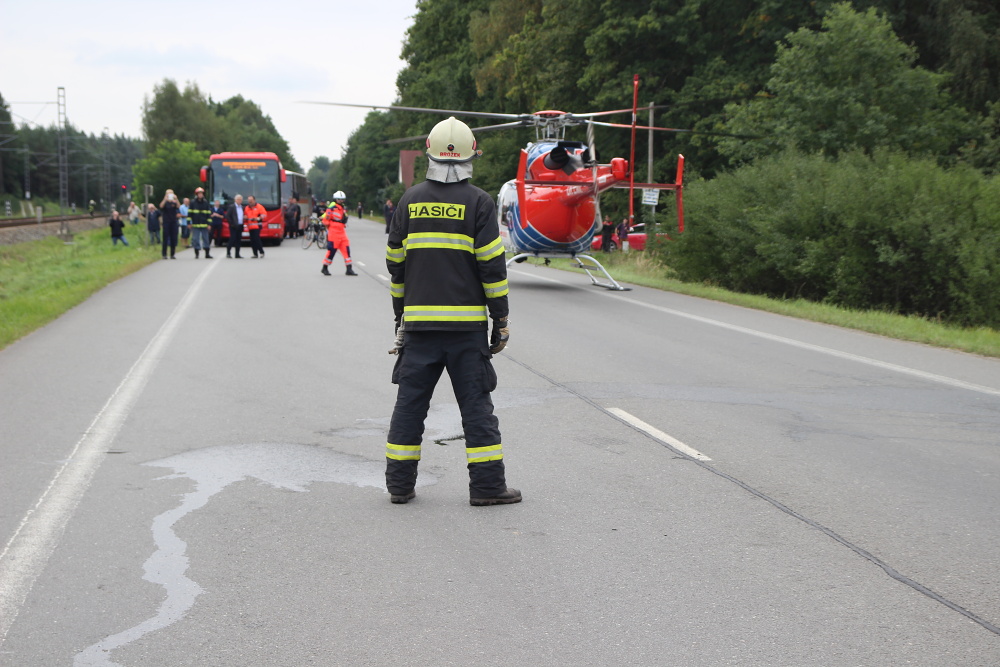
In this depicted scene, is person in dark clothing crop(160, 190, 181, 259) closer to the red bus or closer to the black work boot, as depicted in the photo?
the red bus

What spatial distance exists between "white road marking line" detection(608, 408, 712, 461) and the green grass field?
587 centimetres

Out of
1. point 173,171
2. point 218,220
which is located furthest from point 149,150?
point 218,220

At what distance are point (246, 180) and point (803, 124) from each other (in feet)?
74.8

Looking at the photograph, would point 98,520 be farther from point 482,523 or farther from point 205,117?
point 205,117

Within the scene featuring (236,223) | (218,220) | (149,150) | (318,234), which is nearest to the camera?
(236,223)

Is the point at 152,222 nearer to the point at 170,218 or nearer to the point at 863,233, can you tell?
the point at 170,218

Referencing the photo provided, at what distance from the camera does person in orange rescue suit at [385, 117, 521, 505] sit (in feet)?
18.6

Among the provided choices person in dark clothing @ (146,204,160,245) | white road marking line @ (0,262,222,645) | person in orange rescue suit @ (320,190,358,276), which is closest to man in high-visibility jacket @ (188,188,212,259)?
person in dark clothing @ (146,204,160,245)

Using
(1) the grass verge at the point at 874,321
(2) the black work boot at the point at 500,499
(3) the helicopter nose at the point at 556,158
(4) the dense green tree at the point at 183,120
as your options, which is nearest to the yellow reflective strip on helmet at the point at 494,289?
(2) the black work boot at the point at 500,499

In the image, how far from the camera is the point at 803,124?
2859 cm

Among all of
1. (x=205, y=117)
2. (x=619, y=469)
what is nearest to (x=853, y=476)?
(x=619, y=469)

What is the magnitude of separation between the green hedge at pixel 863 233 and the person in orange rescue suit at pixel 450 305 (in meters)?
12.2

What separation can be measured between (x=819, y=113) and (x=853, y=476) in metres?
24.0

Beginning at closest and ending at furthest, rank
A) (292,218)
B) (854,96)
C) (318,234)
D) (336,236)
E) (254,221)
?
(336,236)
(854,96)
(254,221)
(318,234)
(292,218)
